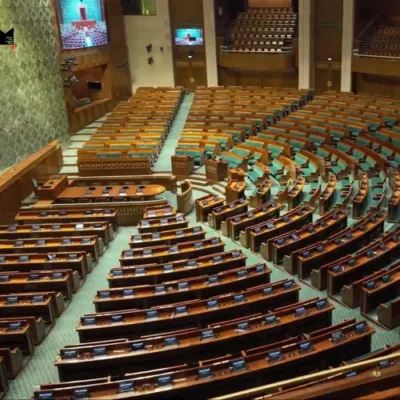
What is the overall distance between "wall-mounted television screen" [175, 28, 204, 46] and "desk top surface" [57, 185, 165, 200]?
8.05 m

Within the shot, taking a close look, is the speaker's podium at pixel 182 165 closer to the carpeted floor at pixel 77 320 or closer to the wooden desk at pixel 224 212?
the carpeted floor at pixel 77 320

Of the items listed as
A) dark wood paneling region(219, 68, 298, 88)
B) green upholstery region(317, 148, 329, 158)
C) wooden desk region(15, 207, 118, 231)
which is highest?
dark wood paneling region(219, 68, 298, 88)

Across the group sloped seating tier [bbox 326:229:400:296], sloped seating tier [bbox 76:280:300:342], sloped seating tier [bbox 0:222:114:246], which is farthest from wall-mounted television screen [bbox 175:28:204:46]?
sloped seating tier [bbox 76:280:300:342]

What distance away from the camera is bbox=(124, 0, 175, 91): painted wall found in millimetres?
16453

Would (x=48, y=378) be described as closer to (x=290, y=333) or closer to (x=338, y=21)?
(x=290, y=333)

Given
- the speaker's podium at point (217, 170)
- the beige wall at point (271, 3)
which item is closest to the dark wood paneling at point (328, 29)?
the beige wall at point (271, 3)

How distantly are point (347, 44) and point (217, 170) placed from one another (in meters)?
6.58

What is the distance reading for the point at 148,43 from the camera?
16719 mm

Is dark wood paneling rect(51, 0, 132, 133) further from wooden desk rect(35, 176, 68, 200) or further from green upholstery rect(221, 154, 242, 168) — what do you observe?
green upholstery rect(221, 154, 242, 168)

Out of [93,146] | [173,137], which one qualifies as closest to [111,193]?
[93,146]

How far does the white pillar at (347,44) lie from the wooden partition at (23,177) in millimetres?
8020

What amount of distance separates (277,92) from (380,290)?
10106 millimetres

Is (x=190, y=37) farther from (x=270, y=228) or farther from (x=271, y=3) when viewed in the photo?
(x=270, y=228)

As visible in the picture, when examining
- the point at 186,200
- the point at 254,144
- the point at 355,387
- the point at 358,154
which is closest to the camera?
the point at 355,387
